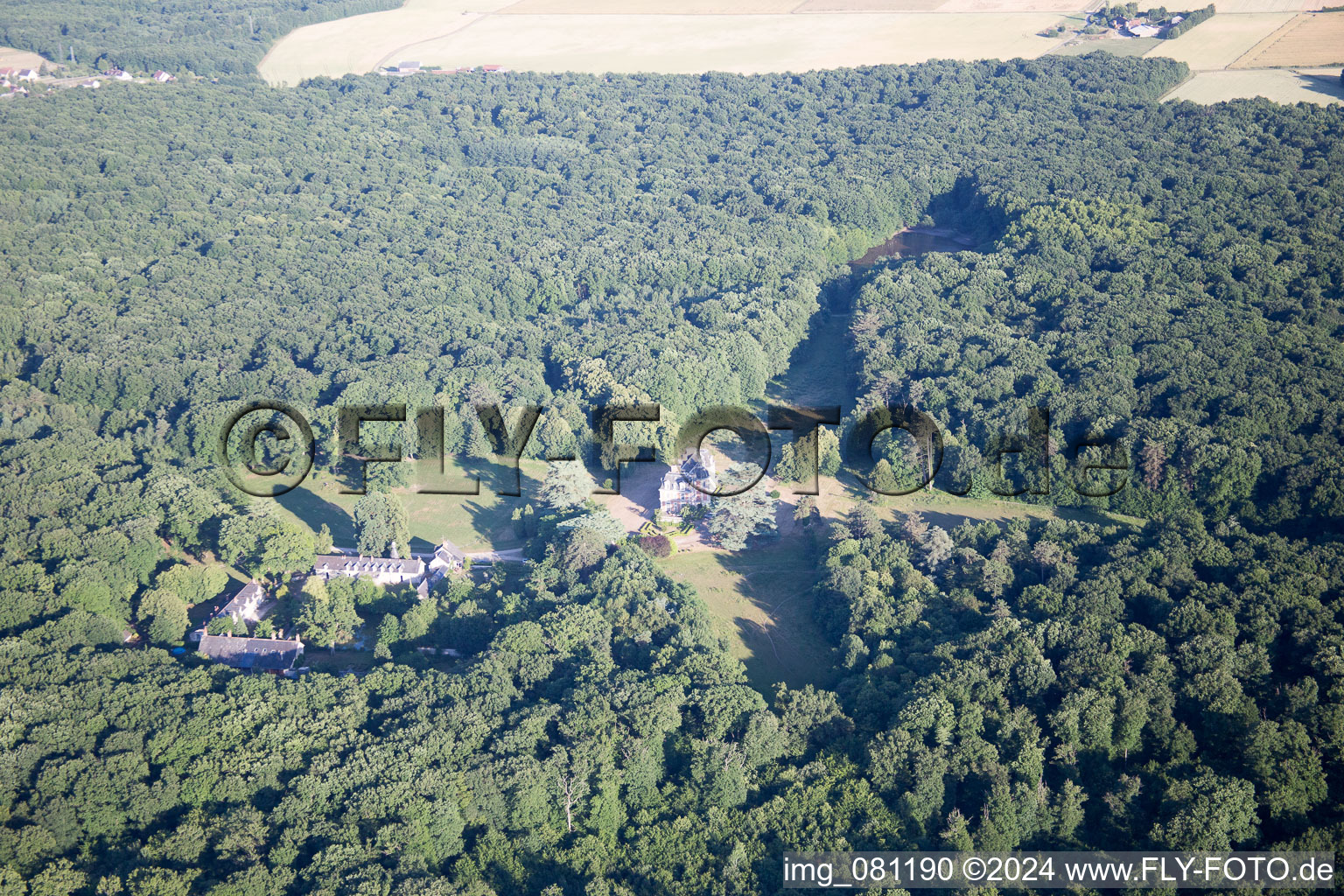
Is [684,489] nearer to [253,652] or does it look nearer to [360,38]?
[253,652]

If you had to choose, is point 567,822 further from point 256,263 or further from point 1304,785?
point 256,263

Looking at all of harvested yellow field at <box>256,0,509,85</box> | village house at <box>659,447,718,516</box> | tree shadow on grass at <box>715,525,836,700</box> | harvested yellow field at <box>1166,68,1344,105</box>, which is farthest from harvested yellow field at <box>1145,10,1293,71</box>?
tree shadow on grass at <box>715,525,836,700</box>

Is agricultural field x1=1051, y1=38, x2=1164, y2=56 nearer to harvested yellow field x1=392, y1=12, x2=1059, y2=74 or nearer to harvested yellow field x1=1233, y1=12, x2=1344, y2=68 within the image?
harvested yellow field x1=392, y1=12, x2=1059, y2=74

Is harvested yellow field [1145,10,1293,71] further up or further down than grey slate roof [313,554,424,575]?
further up

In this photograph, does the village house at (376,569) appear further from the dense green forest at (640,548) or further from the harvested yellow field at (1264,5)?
the harvested yellow field at (1264,5)

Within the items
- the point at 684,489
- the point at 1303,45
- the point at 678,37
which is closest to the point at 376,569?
the point at 684,489

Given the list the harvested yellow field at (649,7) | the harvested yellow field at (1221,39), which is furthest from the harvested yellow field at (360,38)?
the harvested yellow field at (1221,39)

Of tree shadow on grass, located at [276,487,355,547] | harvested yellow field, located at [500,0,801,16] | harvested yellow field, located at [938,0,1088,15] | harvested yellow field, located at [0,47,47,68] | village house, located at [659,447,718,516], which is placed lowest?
tree shadow on grass, located at [276,487,355,547]
